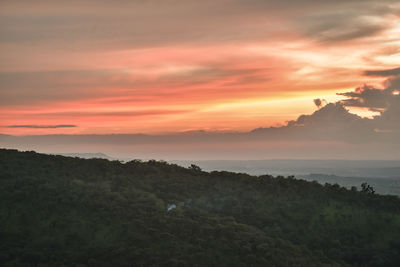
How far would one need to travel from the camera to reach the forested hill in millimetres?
30297

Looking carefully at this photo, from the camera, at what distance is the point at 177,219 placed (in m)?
35.9

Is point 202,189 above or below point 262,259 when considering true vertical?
above

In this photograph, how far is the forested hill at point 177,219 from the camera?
30297 mm

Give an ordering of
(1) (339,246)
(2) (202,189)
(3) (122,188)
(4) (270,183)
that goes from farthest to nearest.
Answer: (4) (270,183), (2) (202,189), (3) (122,188), (1) (339,246)

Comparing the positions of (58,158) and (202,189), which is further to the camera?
(58,158)

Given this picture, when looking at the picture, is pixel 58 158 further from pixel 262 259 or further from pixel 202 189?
pixel 262 259

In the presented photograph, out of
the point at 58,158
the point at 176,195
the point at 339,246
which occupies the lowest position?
the point at 339,246

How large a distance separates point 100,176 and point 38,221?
14.1 meters

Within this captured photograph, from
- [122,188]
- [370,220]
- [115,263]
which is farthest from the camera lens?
[122,188]

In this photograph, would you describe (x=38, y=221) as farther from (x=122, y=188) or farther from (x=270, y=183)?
(x=270, y=183)

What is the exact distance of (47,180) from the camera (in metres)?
42.2

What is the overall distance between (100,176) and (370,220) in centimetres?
2687

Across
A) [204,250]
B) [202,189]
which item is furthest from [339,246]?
[202,189]

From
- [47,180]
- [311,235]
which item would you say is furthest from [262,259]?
[47,180]
